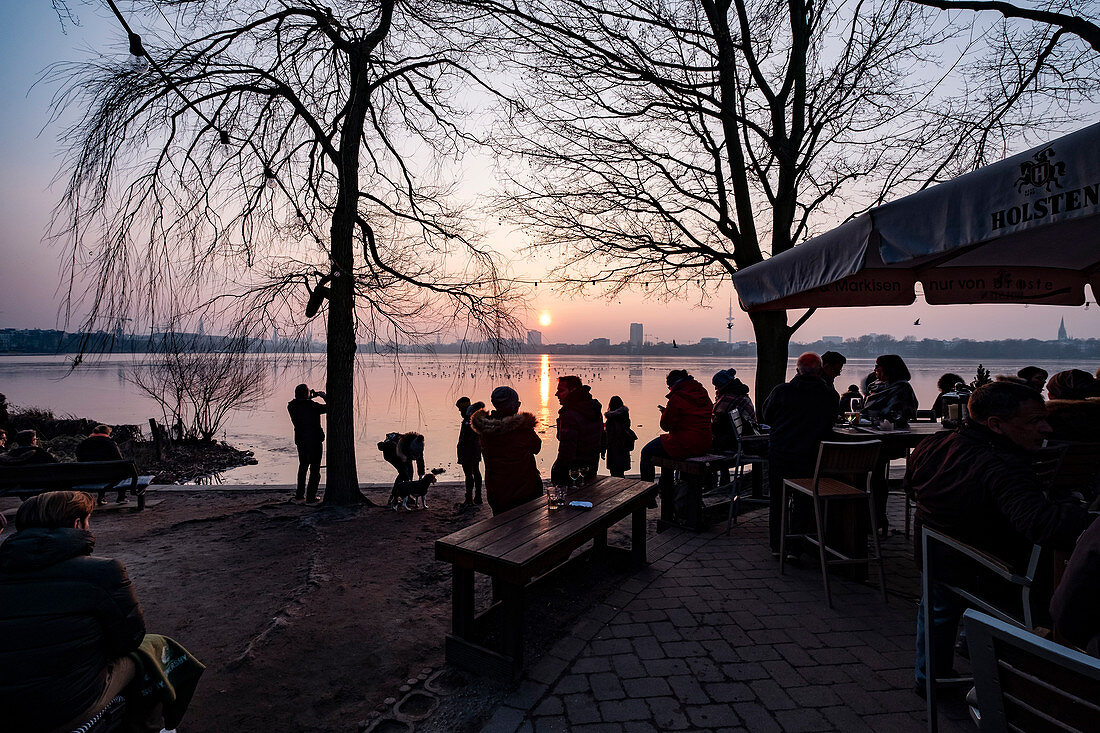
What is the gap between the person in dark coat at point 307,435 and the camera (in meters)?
8.41

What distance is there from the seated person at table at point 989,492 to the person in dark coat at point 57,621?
375cm

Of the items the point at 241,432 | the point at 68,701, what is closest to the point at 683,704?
the point at 68,701

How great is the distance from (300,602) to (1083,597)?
486 cm

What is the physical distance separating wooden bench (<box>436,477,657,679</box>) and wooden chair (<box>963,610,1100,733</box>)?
1.98 metres

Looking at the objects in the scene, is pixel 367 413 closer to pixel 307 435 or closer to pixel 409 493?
pixel 307 435

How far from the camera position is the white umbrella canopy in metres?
2.29

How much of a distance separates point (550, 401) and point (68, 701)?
112ft

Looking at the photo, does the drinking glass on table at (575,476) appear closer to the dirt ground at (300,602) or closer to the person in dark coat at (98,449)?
the dirt ground at (300,602)

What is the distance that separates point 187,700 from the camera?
2609 millimetres

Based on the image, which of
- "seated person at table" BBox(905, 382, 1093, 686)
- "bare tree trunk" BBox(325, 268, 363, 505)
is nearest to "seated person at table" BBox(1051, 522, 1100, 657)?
"seated person at table" BBox(905, 382, 1093, 686)

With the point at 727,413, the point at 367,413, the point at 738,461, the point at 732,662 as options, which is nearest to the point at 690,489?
the point at 738,461

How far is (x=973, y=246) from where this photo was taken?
13.7ft

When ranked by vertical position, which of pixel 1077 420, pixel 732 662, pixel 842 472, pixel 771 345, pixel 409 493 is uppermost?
pixel 771 345

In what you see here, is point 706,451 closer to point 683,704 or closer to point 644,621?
point 644,621
